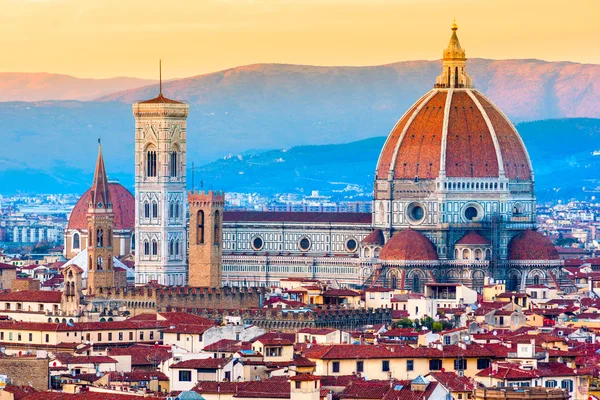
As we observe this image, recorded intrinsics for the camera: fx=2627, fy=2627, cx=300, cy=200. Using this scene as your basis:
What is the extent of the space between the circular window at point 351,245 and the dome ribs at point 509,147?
464 inches

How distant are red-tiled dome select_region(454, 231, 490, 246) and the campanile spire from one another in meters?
10.3

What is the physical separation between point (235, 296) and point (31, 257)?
7808cm

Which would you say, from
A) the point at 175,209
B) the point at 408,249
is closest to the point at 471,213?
the point at 408,249

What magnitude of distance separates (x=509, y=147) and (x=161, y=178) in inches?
823

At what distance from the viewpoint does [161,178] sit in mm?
157625

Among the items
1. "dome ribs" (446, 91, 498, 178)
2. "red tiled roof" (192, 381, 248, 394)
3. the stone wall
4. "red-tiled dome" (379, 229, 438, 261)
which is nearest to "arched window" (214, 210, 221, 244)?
"red-tiled dome" (379, 229, 438, 261)

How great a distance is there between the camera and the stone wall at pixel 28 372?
81.2 meters

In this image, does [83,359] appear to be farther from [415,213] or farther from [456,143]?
[415,213]

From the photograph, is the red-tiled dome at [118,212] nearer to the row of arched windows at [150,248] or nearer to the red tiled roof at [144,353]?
the row of arched windows at [150,248]

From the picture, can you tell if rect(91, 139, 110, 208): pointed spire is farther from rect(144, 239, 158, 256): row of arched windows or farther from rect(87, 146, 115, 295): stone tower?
rect(144, 239, 158, 256): row of arched windows

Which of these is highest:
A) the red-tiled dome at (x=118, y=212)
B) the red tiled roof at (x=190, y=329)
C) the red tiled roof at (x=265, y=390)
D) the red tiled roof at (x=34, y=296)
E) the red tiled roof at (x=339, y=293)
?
the red-tiled dome at (x=118, y=212)

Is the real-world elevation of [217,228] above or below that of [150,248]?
above

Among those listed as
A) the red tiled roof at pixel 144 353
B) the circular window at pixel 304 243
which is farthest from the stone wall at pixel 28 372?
the circular window at pixel 304 243

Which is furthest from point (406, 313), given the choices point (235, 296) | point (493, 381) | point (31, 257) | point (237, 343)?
point (31, 257)
